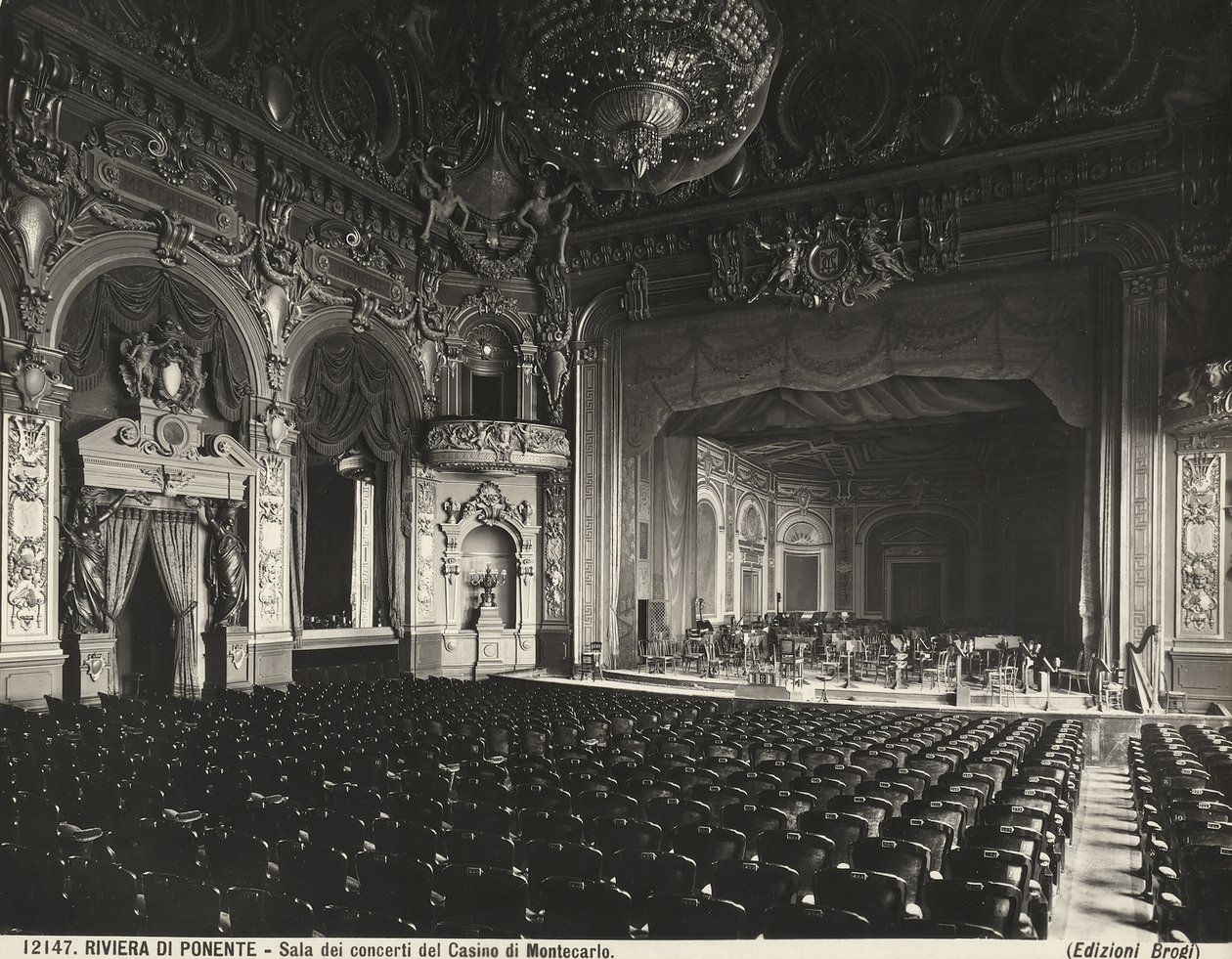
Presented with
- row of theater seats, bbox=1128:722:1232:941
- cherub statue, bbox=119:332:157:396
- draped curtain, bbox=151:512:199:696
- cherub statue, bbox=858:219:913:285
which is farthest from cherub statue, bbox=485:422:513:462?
row of theater seats, bbox=1128:722:1232:941

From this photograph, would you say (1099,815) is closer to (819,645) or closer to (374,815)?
(374,815)

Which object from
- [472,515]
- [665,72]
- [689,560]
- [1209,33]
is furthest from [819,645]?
[665,72]

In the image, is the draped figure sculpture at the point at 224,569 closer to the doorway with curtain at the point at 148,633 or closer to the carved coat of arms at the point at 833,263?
the doorway with curtain at the point at 148,633

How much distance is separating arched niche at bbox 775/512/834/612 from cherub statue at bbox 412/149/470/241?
17383 millimetres

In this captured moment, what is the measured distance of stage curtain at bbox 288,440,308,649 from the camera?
658 inches

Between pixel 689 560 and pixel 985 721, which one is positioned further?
pixel 689 560

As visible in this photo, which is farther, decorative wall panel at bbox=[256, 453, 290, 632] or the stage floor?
decorative wall panel at bbox=[256, 453, 290, 632]

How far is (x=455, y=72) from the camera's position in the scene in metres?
19.2

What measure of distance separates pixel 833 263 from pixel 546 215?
656 cm

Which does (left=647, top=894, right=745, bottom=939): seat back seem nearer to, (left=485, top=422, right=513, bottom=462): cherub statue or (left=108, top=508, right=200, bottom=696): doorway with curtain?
(left=108, top=508, right=200, bottom=696): doorway with curtain

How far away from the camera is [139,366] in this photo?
14.4 metres

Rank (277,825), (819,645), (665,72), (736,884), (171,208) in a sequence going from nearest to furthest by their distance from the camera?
(736,884) < (277,825) < (665,72) < (171,208) < (819,645)

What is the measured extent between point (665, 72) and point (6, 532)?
10.2 m

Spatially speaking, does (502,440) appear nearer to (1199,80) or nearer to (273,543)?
(273,543)
